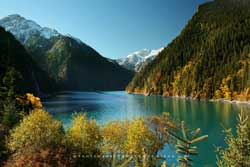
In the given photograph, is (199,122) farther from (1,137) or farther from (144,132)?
(1,137)

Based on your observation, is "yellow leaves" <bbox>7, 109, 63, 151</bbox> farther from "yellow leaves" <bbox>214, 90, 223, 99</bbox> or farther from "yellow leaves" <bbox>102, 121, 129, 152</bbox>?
"yellow leaves" <bbox>214, 90, 223, 99</bbox>

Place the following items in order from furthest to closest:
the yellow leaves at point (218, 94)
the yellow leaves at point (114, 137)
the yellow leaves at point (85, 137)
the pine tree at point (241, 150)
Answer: the yellow leaves at point (218, 94)
the yellow leaves at point (114, 137)
the yellow leaves at point (85, 137)
the pine tree at point (241, 150)

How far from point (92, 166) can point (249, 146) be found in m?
18.4

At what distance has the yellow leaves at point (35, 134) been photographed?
108ft

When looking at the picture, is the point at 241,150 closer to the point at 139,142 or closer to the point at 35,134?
the point at 139,142

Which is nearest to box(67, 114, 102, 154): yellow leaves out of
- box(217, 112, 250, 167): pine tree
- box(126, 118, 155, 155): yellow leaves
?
box(126, 118, 155, 155): yellow leaves

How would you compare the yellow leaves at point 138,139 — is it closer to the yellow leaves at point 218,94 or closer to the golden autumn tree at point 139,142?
the golden autumn tree at point 139,142

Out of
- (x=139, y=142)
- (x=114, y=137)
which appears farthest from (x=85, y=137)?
(x=139, y=142)

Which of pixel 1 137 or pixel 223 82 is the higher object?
pixel 223 82

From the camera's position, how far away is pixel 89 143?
34344 millimetres

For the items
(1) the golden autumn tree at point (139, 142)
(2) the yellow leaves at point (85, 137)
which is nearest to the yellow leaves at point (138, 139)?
(1) the golden autumn tree at point (139, 142)

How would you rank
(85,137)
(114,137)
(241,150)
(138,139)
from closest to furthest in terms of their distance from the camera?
(241,150)
(85,137)
(138,139)
(114,137)

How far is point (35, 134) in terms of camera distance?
3409 cm

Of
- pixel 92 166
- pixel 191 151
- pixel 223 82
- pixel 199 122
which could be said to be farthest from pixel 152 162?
pixel 223 82
